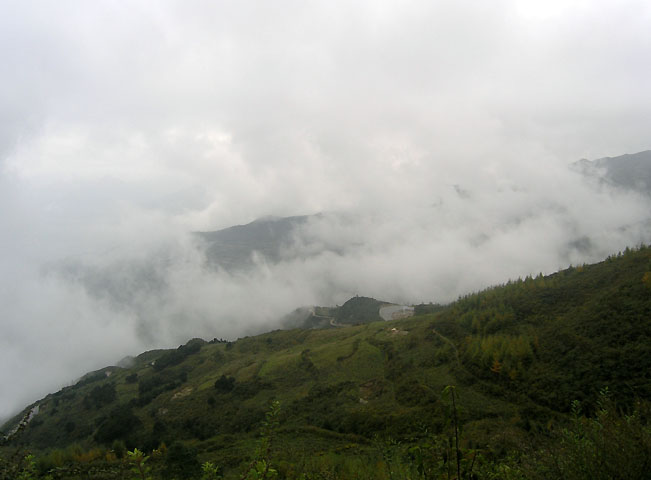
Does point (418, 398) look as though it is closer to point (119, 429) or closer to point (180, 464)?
point (180, 464)

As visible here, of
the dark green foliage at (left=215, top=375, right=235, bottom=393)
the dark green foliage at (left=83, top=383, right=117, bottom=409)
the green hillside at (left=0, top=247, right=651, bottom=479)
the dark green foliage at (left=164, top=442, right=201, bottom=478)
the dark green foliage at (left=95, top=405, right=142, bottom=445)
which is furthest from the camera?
the dark green foliage at (left=83, top=383, right=117, bottom=409)

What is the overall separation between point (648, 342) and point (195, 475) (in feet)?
161

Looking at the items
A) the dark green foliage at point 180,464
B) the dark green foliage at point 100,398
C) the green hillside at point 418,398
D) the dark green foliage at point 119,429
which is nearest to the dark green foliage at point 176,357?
the green hillside at point 418,398

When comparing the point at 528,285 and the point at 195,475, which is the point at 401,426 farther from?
the point at 528,285

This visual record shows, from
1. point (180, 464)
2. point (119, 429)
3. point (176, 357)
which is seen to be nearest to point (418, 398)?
point (180, 464)

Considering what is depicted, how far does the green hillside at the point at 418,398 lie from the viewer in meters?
14.8

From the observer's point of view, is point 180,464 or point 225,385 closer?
point 180,464

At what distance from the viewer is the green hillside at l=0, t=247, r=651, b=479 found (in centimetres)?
1481

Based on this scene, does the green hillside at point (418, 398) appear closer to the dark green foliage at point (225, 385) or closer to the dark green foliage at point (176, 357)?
the dark green foliage at point (225, 385)

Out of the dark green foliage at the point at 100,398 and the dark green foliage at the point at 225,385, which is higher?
the dark green foliage at the point at 100,398

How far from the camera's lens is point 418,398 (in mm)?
50531

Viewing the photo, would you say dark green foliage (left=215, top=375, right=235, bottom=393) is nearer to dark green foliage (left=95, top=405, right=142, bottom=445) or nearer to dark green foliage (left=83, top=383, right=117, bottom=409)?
dark green foliage (left=95, top=405, right=142, bottom=445)

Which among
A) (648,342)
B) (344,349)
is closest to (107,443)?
(344,349)

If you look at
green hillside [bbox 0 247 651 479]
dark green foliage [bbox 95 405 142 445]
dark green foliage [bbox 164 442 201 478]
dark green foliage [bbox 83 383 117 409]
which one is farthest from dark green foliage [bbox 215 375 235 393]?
dark green foliage [bbox 164 442 201 478]
